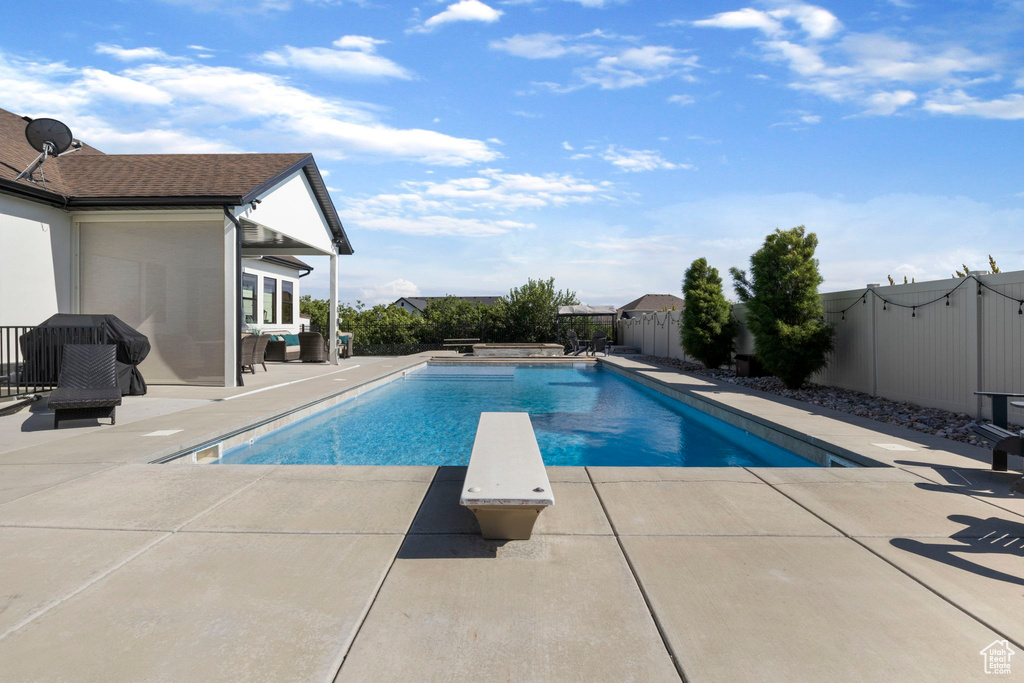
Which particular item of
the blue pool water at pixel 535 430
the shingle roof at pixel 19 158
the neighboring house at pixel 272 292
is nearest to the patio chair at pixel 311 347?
the neighboring house at pixel 272 292

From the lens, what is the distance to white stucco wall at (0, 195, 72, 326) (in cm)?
868

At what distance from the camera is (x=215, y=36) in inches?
381

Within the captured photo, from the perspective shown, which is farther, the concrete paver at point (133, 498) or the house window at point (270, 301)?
the house window at point (270, 301)

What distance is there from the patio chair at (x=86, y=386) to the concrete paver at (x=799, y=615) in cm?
605

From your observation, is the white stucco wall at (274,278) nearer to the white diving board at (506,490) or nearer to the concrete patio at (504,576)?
the concrete patio at (504,576)

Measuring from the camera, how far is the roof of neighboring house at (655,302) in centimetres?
5209

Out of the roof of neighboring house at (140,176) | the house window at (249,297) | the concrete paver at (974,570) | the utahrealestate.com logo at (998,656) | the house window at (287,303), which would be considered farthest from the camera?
the house window at (287,303)

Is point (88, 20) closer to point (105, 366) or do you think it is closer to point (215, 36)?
point (215, 36)

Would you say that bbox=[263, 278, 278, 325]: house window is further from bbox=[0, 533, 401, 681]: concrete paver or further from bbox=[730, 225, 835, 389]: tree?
bbox=[0, 533, 401, 681]: concrete paver

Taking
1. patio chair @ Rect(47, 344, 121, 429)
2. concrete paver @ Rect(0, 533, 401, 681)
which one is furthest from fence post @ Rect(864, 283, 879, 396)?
patio chair @ Rect(47, 344, 121, 429)

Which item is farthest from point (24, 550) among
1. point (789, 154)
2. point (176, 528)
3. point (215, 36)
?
point (789, 154)

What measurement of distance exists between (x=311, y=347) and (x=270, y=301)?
405cm

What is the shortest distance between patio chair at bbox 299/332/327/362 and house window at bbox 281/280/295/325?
14.2ft

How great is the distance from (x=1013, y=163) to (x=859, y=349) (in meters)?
6.91
